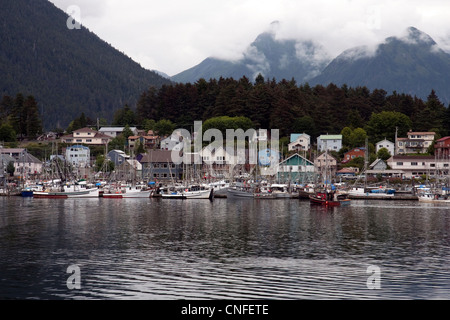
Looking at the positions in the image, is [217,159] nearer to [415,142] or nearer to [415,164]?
[415,164]

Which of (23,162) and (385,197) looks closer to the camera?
(385,197)

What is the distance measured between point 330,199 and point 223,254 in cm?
3844

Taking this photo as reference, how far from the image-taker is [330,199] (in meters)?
68.8

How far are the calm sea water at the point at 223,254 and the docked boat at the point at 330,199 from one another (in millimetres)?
9897

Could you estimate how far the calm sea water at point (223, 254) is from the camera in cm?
2425

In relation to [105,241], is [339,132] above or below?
above

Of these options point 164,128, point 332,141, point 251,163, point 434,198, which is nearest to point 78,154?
point 164,128

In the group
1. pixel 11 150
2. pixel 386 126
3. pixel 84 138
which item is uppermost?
pixel 386 126

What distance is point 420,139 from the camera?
10875cm

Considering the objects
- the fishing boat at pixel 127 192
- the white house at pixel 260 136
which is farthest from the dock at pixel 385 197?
the white house at pixel 260 136

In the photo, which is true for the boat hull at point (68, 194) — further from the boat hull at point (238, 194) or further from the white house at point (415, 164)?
the white house at point (415, 164)

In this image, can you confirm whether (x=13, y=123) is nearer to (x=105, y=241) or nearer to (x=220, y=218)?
(x=220, y=218)
